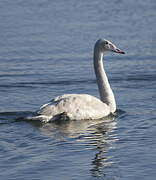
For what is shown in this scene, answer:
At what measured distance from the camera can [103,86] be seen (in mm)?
16188

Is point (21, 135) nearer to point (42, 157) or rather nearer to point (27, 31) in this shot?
point (42, 157)

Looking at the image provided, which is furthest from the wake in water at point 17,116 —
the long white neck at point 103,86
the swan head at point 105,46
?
the swan head at point 105,46

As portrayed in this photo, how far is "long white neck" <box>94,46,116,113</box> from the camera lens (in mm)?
15805

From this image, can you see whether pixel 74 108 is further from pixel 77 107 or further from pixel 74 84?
pixel 74 84

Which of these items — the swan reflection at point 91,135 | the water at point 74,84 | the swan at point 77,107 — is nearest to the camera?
the water at point 74,84

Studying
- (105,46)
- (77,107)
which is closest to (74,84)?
(105,46)

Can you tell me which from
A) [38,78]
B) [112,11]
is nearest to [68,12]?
[112,11]

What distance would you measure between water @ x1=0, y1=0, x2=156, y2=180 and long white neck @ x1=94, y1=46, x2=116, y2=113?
1.08ft

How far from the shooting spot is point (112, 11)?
27.2m

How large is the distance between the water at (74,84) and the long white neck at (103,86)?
0.33 meters

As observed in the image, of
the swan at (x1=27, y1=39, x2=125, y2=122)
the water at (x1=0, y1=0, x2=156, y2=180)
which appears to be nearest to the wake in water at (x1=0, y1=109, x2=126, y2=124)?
the water at (x1=0, y1=0, x2=156, y2=180)

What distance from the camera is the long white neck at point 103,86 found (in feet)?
51.9

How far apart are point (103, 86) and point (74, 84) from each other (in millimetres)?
2069

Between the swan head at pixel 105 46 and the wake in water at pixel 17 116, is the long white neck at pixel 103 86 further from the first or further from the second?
the wake in water at pixel 17 116
